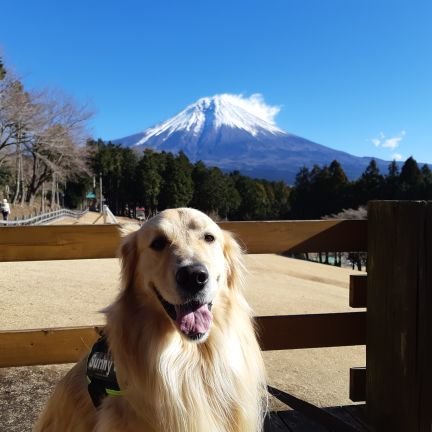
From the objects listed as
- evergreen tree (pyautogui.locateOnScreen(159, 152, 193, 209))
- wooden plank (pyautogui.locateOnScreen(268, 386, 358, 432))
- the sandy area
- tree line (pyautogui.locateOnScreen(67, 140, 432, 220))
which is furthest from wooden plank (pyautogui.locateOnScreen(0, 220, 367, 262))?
evergreen tree (pyautogui.locateOnScreen(159, 152, 193, 209))

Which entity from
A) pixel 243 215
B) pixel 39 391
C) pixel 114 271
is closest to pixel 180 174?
pixel 243 215

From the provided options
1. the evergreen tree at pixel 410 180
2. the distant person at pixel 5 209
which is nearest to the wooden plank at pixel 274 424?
the distant person at pixel 5 209

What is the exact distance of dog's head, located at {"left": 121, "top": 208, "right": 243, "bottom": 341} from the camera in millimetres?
2254

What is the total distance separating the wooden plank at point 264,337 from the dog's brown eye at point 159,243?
36.9 inches

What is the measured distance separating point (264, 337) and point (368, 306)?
2.34 ft

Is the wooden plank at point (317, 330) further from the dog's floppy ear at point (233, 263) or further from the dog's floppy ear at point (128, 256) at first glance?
the dog's floppy ear at point (128, 256)

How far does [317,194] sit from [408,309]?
65.3 m

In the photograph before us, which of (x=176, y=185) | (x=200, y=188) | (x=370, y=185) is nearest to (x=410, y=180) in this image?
(x=370, y=185)

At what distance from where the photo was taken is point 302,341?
3.20 metres

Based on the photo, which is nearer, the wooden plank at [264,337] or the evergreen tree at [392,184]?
the wooden plank at [264,337]

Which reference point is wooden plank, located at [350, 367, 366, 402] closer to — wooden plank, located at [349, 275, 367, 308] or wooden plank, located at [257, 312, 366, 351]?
wooden plank, located at [257, 312, 366, 351]

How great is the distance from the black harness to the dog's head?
14.3 inches

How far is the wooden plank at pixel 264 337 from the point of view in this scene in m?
3.04

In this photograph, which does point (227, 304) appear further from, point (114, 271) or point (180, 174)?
point (180, 174)
